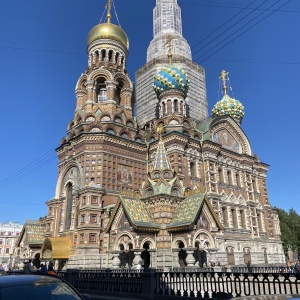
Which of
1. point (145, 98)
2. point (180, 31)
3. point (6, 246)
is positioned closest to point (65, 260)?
point (145, 98)

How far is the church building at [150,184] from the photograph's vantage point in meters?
17.5

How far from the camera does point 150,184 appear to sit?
19250mm

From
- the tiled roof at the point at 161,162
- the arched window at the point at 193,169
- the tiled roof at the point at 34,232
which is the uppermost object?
the arched window at the point at 193,169

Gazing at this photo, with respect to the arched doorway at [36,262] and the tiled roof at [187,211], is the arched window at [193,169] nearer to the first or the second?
the tiled roof at [187,211]

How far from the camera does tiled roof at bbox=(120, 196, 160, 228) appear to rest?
56.2 feet

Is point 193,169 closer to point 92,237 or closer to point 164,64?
point 92,237

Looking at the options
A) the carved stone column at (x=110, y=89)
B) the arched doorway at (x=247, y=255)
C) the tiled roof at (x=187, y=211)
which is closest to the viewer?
the tiled roof at (x=187, y=211)

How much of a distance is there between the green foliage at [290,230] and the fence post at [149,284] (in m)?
31.2

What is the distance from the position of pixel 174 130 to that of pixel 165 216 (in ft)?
27.9

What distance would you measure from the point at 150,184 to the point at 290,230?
99.2 feet

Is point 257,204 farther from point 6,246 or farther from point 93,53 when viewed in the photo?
point 6,246

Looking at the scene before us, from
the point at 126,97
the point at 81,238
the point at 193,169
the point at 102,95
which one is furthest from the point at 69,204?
the point at 126,97

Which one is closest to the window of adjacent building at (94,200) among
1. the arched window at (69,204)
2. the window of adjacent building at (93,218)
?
the window of adjacent building at (93,218)

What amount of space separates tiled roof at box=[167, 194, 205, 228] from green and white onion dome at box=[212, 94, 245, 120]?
17.1 m
